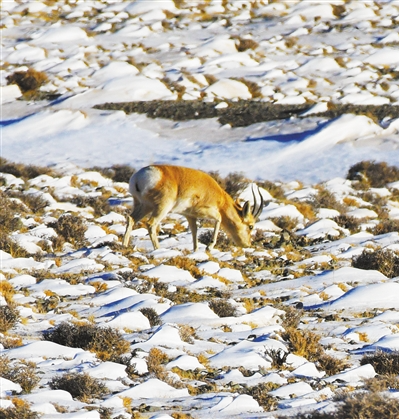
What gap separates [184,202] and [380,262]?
3556 mm

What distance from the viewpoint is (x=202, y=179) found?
13.5 m

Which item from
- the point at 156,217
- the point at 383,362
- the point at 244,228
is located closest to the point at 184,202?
the point at 156,217

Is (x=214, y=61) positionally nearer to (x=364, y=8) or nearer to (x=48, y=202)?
(x=364, y=8)

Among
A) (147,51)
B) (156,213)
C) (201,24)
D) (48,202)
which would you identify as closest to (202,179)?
(156,213)

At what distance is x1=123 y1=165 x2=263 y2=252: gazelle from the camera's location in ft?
42.2

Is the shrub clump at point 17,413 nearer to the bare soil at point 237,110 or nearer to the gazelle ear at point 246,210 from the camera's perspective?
the gazelle ear at point 246,210

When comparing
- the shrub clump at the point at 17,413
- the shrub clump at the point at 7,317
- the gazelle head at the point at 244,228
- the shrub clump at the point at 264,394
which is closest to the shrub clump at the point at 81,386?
the shrub clump at the point at 17,413

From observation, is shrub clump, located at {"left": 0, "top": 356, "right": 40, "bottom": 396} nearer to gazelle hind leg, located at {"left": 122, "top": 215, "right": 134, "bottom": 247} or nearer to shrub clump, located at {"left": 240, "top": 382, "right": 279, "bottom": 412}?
Result: shrub clump, located at {"left": 240, "top": 382, "right": 279, "bottom": 412}

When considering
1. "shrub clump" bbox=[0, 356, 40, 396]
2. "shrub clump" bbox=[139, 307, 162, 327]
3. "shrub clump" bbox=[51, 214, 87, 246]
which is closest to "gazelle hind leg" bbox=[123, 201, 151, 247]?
"shrub clump" bbox=[51, 214, 87, 246]

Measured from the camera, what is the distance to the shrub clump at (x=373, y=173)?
72.5 feet

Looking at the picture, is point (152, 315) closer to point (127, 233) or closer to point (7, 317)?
point (7, 317)

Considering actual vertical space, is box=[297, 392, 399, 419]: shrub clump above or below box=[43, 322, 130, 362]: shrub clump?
above

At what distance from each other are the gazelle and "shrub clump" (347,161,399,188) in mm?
8852

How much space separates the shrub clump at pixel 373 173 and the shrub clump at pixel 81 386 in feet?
53.4
